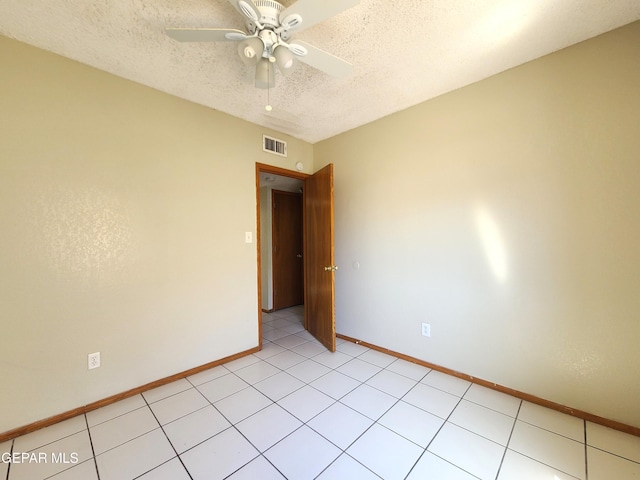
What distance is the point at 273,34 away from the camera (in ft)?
4.48

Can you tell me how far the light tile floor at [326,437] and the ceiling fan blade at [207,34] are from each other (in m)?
2.33

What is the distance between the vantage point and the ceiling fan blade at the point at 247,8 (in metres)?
1.13

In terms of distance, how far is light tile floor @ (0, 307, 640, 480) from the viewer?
1.33 metres

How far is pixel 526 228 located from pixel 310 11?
2.04 metres

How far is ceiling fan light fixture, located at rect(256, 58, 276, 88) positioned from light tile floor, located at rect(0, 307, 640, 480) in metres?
2.28

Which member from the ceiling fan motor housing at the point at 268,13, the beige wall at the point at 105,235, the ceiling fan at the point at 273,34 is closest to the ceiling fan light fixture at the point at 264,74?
the ceiling fan at the point at 273,34

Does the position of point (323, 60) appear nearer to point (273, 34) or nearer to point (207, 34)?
point (273, 34)

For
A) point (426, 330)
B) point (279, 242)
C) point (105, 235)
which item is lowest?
point (426, 330)

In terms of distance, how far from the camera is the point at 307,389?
206 centimetres

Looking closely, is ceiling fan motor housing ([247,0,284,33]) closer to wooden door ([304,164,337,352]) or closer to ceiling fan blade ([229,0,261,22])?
ceiling fan blade ([229,0,261,22])

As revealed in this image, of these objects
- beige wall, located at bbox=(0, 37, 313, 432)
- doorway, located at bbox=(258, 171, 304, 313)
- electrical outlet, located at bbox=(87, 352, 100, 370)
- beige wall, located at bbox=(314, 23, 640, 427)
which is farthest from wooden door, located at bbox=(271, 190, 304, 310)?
electrical outlet, located at bbox=(87, 352, 100, 370)

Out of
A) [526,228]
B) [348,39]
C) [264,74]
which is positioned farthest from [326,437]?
[348,39]

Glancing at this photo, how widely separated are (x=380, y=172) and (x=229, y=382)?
8.43 ft

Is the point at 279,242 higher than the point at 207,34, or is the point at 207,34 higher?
the point at 207,34
